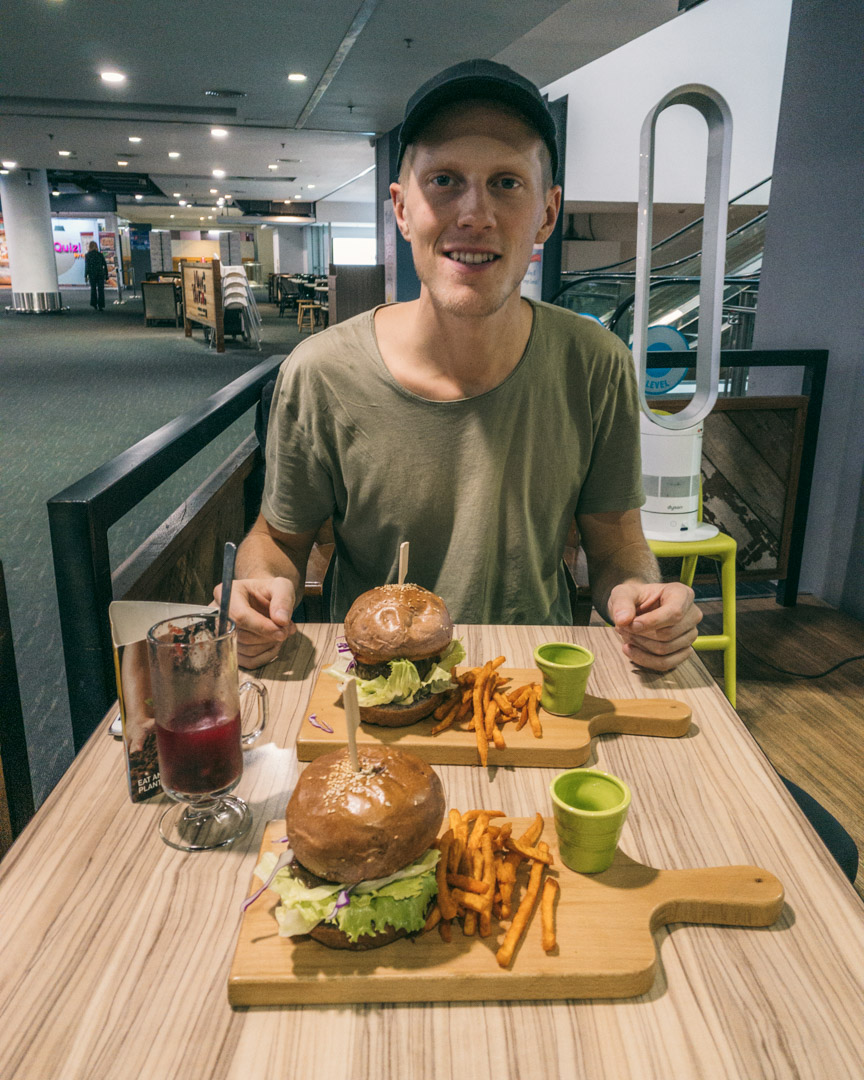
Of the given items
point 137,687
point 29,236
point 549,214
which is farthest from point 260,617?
point 29,236

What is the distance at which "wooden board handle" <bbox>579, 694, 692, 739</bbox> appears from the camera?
113 cm

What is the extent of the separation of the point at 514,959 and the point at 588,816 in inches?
5.9

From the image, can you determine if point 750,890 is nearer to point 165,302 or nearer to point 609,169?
point 609,169

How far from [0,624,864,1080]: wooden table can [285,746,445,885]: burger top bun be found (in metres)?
0.12

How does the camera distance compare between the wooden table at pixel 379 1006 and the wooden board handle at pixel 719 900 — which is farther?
the wooden board handle at pixel 719 900

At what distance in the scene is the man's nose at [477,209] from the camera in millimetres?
1444

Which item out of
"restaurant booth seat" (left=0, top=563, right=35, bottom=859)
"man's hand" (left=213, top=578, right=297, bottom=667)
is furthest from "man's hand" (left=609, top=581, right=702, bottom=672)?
"restaurant booth seat" (left=0, top=563, right=35, bottom=859)

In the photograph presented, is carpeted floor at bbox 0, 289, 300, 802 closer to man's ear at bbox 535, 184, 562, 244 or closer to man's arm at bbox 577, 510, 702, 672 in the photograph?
man's arm at bbox 577, 510, 702, 672

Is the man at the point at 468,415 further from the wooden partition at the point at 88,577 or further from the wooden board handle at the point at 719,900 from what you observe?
the wooden board handle at the point at 719,900

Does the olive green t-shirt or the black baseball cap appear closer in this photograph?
the black baseball cap

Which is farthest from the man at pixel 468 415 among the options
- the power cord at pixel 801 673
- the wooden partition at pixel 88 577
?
→ the power cord at pixel 801 673

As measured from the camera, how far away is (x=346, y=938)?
0.73 meters

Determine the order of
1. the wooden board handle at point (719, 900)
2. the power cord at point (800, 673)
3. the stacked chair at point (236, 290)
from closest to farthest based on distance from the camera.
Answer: the wooden board handle at point (719, 900) → the power cord at point (800, 673) → the stacked chair at point (236, 290)

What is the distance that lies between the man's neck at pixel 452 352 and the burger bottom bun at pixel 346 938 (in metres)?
1.08
